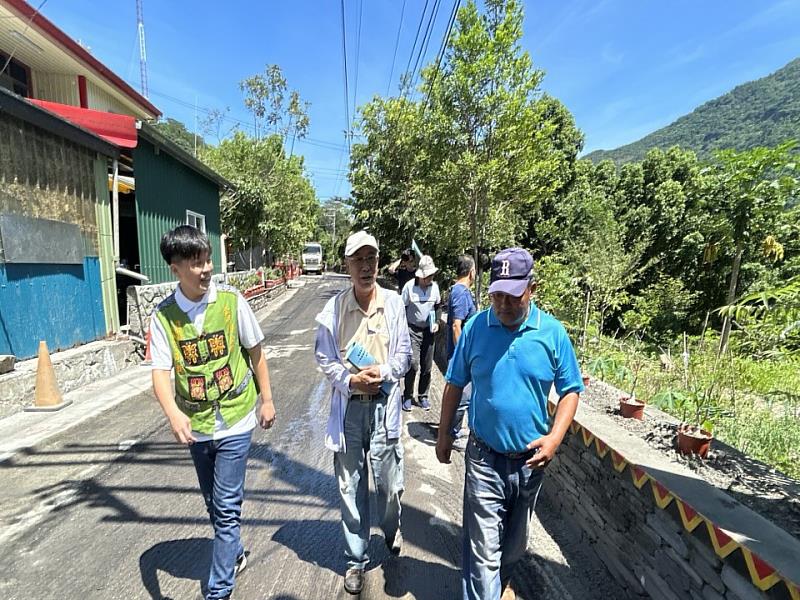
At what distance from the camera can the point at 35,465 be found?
12.8 ft

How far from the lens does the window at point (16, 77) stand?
9.61 meters

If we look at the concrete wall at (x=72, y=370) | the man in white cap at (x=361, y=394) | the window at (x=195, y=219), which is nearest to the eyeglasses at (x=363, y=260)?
the man in white cap at (x=361, y=394)

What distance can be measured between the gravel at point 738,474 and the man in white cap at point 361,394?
1.72 metres

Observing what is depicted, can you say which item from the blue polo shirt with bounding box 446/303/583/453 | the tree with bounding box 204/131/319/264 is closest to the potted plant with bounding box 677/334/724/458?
the blue polo shirt with bounding box 446/303/583/453

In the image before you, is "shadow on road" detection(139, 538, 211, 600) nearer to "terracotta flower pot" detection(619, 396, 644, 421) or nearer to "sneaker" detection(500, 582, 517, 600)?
"sneaker" detection(500, 582, 517, 600)

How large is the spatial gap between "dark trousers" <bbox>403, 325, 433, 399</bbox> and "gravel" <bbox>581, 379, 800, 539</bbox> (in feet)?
7.54

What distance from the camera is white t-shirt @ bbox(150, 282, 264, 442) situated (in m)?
2.21

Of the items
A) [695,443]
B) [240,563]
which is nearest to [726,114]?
[695,443]

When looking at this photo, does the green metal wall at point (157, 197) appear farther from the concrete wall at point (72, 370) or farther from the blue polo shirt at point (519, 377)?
the blue polo shirt at point (519, 377)

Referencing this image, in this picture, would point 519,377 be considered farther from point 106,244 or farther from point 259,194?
point 259,194

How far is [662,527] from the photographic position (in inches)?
88.1

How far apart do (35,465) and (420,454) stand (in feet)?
11.2

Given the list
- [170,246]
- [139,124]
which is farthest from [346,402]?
[139,124]

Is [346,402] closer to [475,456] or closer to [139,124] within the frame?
[475,456]
